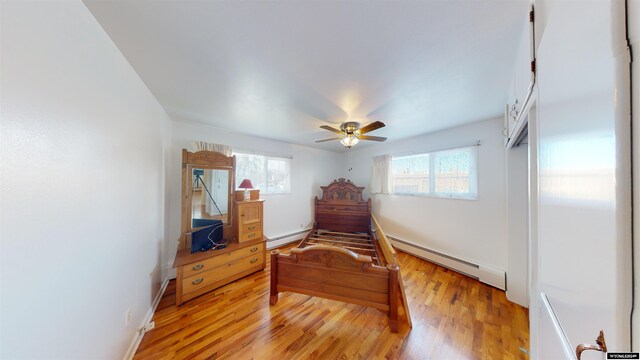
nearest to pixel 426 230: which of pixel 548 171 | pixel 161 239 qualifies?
pixel 548 171

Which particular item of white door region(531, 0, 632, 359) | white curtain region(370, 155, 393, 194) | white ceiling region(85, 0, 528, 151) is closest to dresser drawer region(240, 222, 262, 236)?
white ceiling region(85, 0, 528, 151)

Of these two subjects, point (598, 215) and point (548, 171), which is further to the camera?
point (548, 171)

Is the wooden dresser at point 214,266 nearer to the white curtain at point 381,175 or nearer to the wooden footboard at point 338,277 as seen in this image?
the wooden footboard at point 338,277

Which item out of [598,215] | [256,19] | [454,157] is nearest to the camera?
[598,215]

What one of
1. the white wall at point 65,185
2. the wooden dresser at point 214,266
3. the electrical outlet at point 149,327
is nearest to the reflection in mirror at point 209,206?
the wooden dresser at point 214,266

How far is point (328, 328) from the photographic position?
1.69 m

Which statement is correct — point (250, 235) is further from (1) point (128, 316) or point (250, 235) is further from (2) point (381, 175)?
(2) point (381, 175)

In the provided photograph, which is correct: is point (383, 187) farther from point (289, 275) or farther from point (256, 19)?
point (256, 19)

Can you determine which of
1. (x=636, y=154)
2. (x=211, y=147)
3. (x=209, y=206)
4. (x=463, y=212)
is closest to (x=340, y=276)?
(x=636, y=154)

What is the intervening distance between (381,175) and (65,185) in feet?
12.2

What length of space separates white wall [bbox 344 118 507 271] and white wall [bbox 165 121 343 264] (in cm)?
152

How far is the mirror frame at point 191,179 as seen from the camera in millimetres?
2376

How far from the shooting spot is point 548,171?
63cm

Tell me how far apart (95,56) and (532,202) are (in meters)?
2.66
